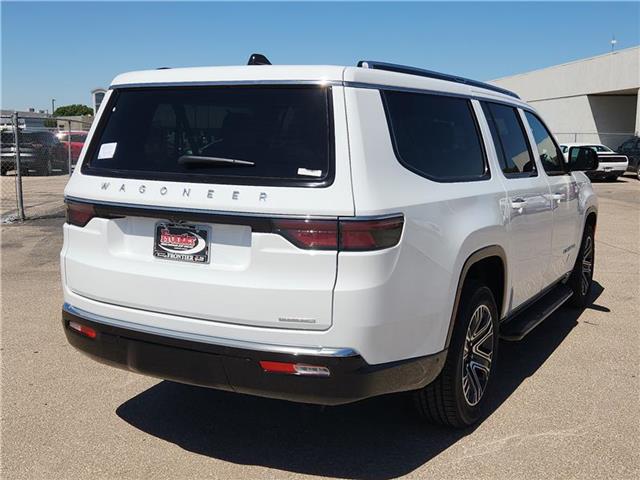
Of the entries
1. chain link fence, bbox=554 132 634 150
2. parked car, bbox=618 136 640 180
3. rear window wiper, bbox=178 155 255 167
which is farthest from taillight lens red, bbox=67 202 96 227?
chain link fence, bbox=554 132 634 150

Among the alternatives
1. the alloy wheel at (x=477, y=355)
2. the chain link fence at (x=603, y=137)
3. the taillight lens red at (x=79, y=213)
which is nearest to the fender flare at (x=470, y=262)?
the alloy wheel at (x=477, y=355)

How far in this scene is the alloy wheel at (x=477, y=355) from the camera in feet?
12.5

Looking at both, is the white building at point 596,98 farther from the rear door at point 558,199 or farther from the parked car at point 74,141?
the rear door at point 558,199

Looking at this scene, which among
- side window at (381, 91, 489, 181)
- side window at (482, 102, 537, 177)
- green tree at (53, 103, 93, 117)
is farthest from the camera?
green tree at (53, 103, 93, 117)

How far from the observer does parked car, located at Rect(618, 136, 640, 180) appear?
2644cm

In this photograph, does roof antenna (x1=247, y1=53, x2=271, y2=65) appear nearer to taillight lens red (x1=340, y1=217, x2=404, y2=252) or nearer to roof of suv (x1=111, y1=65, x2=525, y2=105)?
roof of suv (x1=111, y1=65, x2=525, y2=105)

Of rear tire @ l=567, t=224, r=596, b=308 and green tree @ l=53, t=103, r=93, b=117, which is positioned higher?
green tree @ l=53, t=103, r=93, b=117

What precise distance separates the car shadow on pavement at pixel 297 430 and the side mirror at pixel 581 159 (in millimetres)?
2180

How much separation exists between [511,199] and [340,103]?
1.69 m

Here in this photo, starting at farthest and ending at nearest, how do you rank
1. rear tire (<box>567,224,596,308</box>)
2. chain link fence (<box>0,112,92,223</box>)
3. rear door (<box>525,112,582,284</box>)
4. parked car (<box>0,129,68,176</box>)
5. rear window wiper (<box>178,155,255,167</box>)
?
parked car (<box>0,129,68,176</box>), chain link fence (<box>0,112,92,223</box>), rear tire (<box>567,224,596,308</box>), rear door (<box>525,112,582,284</box>), rear window wiper (<box>178,155,255,167</box>)

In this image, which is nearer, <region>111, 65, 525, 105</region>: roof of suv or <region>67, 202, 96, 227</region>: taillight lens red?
<region>111, 65, 525, 105</region>: roof of suv

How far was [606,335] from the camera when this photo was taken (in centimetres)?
577

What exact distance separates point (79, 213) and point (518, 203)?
2.69m

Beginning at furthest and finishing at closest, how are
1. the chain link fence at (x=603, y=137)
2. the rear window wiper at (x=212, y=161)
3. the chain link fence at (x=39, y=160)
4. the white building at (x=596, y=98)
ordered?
the chain link fence at (x=603, y=137), the white building at (x=596, y=98), the chain link fence at (x=39, y=160), the rear window wiper at (x=212, y=161)
